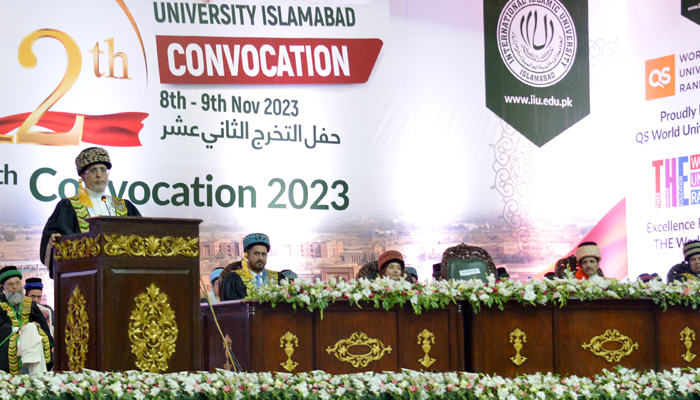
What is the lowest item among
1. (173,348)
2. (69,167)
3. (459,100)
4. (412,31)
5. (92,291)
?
(173,348)

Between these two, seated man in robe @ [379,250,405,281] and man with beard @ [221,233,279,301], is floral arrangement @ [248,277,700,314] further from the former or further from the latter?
seated man in robe @ [379,250,405,281]

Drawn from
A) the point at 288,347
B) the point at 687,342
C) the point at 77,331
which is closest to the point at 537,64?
the point at 687,342

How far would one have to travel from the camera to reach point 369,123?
28.3ft

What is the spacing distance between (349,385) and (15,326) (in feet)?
10.1

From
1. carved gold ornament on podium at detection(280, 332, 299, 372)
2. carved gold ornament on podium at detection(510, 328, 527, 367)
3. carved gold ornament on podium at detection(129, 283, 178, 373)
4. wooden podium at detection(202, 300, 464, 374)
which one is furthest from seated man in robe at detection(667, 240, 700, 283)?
carved gold ornament on podium at detection(129, 283, 178, 373)

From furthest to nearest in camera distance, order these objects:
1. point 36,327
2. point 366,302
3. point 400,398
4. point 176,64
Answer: point 176,64
point 36,327
point 366,302
point 400,398

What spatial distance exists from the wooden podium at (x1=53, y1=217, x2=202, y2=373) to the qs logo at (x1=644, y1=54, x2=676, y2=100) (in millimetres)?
6951

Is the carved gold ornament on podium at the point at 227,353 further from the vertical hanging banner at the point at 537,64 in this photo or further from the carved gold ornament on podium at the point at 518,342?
the vertical hanging banner at the point at 537,64

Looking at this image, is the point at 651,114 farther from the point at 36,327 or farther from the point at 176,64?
the point at 36,327

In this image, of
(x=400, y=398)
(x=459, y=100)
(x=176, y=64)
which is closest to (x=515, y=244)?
(x=459, y=100)

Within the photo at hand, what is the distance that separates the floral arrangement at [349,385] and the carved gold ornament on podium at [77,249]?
51 centimetres

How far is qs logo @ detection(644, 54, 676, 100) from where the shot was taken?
9406 millimetres

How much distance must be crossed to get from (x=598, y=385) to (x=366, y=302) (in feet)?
4.09

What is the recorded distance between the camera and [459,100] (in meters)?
9.04
